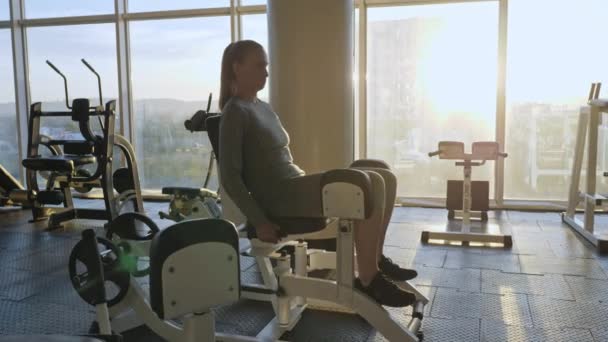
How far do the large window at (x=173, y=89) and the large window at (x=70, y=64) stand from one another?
322mm

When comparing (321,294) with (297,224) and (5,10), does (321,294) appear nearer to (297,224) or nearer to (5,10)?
(297,224)

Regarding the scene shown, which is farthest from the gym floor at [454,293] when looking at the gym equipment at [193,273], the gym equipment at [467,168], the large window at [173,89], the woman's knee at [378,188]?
the large window at [173,89]

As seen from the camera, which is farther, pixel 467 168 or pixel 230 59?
pixel 467 168

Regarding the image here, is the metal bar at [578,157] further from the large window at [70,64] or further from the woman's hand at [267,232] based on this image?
the large window at [70,64]

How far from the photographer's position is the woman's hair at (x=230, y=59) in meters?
1.88

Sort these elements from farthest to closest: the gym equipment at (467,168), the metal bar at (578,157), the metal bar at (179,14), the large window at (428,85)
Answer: the metal bar at (179,14) → the large window at (428,85) → the metal bar at (578,157) → the gym equipment at (467,168)

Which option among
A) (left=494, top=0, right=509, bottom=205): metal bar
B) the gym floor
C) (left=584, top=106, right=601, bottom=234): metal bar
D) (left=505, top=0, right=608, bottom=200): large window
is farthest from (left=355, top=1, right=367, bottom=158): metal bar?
(left=584, top=106, right=601, bottom=234): metal bar

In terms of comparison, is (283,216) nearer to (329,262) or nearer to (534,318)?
(329,262)

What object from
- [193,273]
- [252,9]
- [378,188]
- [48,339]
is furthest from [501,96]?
[48,339]

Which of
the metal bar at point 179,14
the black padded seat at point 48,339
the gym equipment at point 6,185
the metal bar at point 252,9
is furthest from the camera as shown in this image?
the metal bar at point 179,14

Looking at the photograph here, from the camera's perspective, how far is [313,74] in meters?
3.29

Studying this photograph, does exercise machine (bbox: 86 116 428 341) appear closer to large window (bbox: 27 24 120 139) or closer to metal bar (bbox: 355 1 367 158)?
metal bar (bbox: 355 1 367 158)

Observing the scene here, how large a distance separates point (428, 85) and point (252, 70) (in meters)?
3.73

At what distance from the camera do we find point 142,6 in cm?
588
